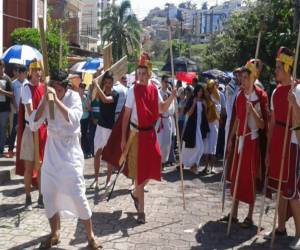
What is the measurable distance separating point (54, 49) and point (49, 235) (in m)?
12.9

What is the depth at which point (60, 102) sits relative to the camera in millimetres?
5188

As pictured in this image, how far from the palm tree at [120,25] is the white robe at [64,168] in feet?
190

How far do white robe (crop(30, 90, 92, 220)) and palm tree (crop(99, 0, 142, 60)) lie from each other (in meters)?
57.9

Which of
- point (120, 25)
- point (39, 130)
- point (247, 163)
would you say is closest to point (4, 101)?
point (39, 130)

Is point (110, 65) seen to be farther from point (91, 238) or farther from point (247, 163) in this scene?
point (91, 238)

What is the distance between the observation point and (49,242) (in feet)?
18.1

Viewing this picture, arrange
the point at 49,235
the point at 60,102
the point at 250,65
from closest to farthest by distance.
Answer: the point at 60,102, the point at 49,235, the point at 250,65

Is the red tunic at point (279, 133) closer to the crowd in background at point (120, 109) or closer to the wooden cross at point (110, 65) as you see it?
the wooden cross at point (110, 65)

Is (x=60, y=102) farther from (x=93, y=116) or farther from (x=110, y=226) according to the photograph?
(x=93, y=116)

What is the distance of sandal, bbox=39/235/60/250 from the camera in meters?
5.47

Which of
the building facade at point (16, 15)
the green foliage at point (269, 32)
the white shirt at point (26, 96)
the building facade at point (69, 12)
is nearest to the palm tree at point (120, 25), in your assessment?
the building facade at point (69, 12)

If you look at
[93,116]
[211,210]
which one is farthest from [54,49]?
[211,210]

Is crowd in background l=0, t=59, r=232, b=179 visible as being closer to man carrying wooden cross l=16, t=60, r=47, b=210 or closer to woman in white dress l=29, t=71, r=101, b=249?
man carrying wooden cross l=16, t=60, r=47, b=210

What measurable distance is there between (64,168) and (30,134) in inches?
75.1
